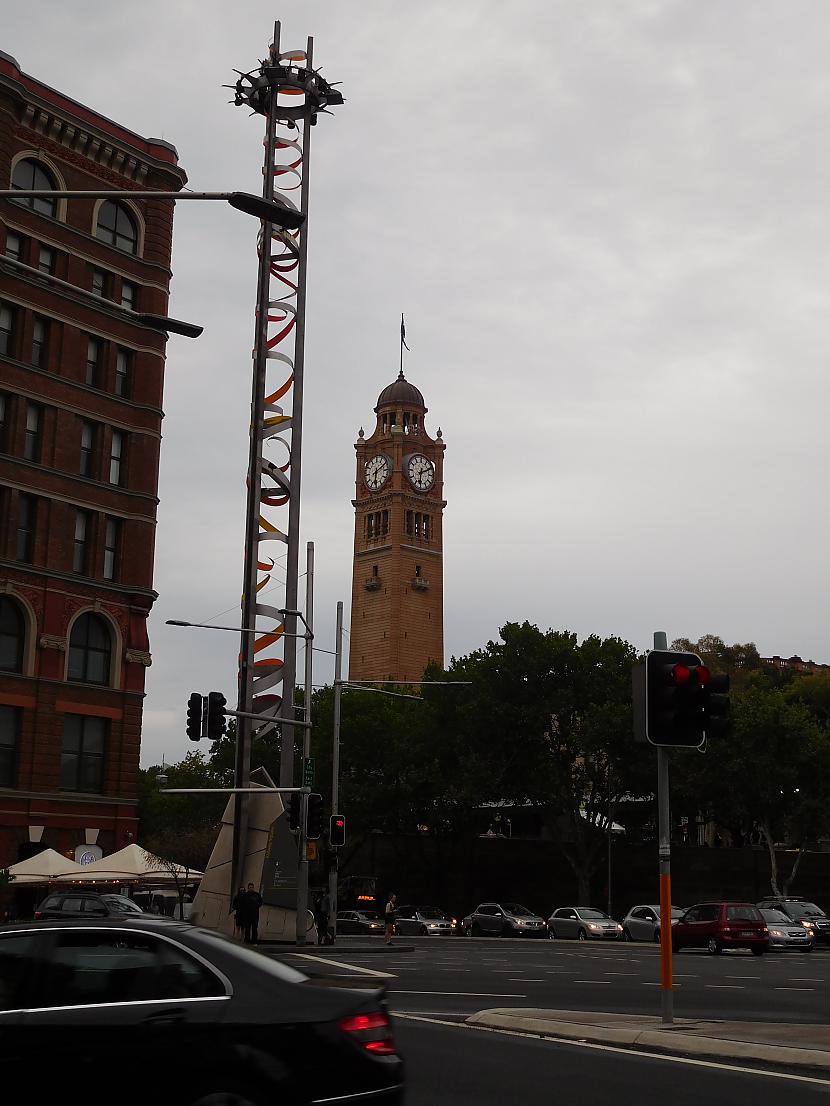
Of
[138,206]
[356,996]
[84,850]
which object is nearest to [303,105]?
[138,206]

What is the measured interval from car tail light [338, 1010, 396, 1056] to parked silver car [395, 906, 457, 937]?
5320cm

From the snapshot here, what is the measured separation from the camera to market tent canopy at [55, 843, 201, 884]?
3459 centimetres

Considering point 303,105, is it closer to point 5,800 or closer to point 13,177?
point 13,177

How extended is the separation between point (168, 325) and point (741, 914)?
30.3 metres

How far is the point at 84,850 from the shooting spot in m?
43.1

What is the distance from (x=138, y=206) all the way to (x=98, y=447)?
378 inches

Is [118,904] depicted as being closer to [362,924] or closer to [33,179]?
[33,179]

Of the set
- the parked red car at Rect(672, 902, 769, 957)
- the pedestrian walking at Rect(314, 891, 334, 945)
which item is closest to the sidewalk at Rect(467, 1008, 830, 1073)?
the parked red car at Rect(672, 902, 769, 957)

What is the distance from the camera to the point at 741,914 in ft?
131

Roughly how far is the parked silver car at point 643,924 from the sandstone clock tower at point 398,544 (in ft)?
268

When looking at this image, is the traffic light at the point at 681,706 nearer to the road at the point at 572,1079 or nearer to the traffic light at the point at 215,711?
the road at the point at 572,1079

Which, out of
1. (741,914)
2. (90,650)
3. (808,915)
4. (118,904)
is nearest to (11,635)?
(90,650)

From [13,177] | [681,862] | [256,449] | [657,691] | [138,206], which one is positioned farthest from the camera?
[681,862]

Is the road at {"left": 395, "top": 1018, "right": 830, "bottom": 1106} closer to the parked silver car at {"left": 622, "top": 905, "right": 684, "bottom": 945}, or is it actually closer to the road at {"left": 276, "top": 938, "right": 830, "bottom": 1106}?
the road at {"left": 276, "top": 938, "right": 830, "bottom": 1106}
